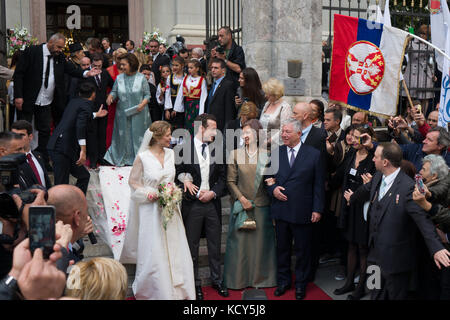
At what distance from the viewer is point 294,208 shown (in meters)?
6.00

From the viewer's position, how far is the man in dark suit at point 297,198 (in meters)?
6.00

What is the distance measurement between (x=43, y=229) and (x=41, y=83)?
585 centimetres

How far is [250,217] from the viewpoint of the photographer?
20.5 feet

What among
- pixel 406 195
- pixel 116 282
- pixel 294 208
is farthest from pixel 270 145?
pixel 116 282

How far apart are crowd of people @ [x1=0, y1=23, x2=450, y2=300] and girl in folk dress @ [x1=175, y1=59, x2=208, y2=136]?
124 mm

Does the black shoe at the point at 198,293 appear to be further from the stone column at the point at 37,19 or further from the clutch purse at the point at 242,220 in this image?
the stone column at the point at 37,19

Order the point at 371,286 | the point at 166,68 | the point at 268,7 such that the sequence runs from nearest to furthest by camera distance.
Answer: the point at 371,286, the point at 268,7, the point at 166,68

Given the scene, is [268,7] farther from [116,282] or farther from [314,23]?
[116,282]

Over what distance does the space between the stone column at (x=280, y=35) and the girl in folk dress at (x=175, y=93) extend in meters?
1.23

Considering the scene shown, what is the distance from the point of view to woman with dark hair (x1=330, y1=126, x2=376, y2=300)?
5.84 metres

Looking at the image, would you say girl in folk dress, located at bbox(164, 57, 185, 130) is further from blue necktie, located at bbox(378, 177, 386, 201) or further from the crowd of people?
blue necktie, located at bbox(378, 177, 386, 201)

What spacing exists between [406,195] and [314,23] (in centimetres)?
469

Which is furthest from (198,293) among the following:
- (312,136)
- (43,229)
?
(43,229)

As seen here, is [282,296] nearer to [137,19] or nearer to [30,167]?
[30,167]
